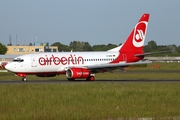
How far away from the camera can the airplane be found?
47.7 m

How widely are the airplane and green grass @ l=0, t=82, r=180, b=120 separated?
15817 millimetres

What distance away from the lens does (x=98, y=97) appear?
27000mm

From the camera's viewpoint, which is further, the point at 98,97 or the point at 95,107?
the point at 98,97

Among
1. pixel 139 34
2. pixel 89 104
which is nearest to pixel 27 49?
pixel 139 34

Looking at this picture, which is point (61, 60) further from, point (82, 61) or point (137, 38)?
point (137, 38)

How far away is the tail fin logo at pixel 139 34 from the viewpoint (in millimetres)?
53156

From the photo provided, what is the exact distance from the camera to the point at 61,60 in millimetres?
48938

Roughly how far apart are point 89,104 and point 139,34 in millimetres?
30061

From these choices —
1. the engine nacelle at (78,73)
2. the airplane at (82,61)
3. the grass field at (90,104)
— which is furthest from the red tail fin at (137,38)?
the grass field at (90,104)

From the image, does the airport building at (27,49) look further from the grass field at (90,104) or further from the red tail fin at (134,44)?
the grass field at (90,104)

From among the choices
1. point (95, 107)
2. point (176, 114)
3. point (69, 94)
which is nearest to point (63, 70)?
point (69, 94)

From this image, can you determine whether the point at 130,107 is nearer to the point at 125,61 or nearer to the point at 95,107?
the point at 95,107

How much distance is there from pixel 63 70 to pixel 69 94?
2117 centimetres

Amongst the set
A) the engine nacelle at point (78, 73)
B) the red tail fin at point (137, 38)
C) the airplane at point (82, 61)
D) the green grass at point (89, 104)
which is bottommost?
the green grass at point (89, 104)
